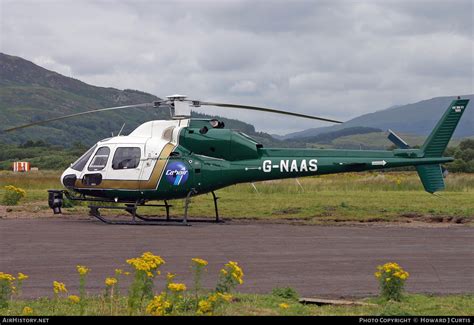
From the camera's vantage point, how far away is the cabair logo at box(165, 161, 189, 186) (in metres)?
22.7

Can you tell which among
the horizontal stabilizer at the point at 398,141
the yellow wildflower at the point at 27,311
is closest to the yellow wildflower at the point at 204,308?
the yellow wildflower at the point at 27,311

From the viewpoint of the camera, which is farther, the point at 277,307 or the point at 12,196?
the point at 12,196

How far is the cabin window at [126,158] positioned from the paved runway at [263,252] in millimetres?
1924

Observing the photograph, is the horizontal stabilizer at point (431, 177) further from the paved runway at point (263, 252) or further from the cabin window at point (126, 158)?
the cabin window at point (126, 158)

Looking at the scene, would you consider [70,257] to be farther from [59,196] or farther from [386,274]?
[59,196]

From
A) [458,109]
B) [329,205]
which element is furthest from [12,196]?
[458,109]

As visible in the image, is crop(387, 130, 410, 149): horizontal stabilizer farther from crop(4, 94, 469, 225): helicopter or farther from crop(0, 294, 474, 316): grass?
crop(0, 294, 474, 316): grass

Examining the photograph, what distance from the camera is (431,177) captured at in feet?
72.2

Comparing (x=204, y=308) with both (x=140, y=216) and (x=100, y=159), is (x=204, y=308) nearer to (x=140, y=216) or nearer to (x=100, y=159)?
(x=100, y=159)

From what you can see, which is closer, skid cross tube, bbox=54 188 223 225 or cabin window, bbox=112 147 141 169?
skid cross tube, bbox=54 188 223 225

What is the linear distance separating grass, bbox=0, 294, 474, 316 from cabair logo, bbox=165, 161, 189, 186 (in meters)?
11.9

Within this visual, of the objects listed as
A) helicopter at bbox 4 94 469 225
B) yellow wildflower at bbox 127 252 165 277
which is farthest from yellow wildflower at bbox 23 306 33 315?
helicopter at bbox 4 94 469 225

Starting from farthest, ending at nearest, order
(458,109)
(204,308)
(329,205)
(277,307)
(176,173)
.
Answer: (329,205)
(176,173)
(458,109)
(277,307)
(204,308)

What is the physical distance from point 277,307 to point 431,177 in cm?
1291
